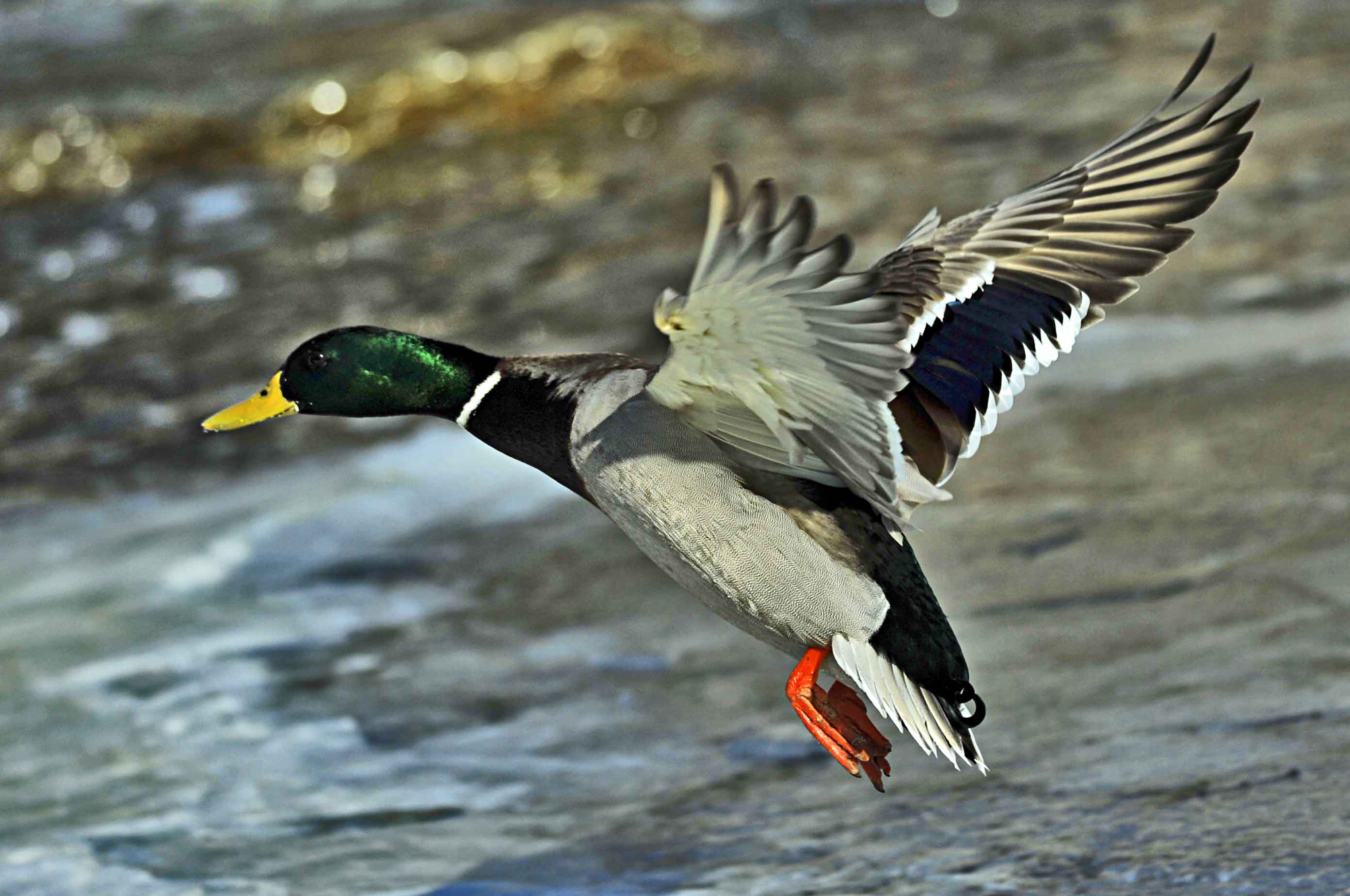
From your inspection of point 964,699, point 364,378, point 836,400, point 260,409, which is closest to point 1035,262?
point 964,699

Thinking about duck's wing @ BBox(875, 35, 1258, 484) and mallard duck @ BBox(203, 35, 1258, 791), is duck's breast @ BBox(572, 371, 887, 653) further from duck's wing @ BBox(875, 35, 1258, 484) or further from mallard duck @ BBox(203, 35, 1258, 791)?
duck's wing @ BBox(875, 35, 1258, 484)

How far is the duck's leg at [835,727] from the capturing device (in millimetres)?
3375

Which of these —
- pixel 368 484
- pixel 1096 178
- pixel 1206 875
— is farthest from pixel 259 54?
pixel 1206 875

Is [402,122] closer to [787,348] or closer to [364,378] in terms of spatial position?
[364,378]

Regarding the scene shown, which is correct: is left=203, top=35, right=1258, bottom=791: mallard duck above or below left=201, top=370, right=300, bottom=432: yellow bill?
below

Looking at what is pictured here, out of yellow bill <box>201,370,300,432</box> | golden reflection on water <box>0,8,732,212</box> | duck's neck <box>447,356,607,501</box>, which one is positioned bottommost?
duck's neck <box>447,356,607,501</box>

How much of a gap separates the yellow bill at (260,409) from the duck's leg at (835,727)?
124 centimetres

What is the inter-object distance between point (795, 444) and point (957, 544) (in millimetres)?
2568

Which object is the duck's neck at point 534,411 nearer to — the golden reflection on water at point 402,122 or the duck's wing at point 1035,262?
the duck's wing at point 1035,262

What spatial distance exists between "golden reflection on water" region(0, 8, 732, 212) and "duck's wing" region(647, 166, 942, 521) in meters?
7.26

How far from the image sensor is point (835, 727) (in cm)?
340

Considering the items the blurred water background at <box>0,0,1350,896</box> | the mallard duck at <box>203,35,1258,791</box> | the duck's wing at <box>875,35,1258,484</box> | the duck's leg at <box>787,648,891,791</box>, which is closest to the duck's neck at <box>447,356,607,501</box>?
the mallard duck at <box>203,35,1258,791</box>

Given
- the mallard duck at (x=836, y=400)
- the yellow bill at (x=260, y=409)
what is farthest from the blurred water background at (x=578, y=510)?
the yellow bill at (x=260, y=409)

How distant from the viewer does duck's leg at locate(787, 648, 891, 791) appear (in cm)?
338
